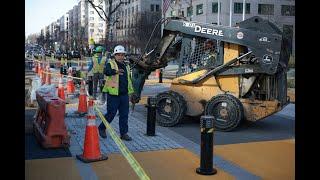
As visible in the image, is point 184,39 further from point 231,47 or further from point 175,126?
point 175,126

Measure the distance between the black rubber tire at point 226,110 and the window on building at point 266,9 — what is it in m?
47.5

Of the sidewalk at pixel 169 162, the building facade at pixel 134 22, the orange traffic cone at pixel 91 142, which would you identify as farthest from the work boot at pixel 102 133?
the building facade at pixel 134 22

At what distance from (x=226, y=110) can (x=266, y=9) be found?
49.7 m

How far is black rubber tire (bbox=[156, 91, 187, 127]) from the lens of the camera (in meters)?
9.71

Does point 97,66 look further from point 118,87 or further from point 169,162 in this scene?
point 169,162

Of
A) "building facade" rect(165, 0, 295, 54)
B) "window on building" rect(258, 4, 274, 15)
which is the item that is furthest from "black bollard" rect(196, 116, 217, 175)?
"window on building" rect(258, 4, 274, 15)

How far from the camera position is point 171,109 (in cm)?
988

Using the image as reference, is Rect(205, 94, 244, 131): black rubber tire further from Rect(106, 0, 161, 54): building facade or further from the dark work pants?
Rect(106, 0, 161, 54): building facade

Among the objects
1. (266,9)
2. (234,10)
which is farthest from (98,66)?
(234,10)

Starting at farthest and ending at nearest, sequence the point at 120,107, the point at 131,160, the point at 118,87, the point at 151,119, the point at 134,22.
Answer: the point at 134,22, the point at 151,119, the point at 120,107, the point at 118,87, the point at 131,160

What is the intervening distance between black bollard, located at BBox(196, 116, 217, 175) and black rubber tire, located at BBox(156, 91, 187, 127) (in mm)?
3556

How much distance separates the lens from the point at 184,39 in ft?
33.0

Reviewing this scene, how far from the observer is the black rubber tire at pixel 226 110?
9047 mm

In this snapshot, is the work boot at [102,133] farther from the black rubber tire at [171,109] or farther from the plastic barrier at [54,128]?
the black rubber tire at [171,109]
